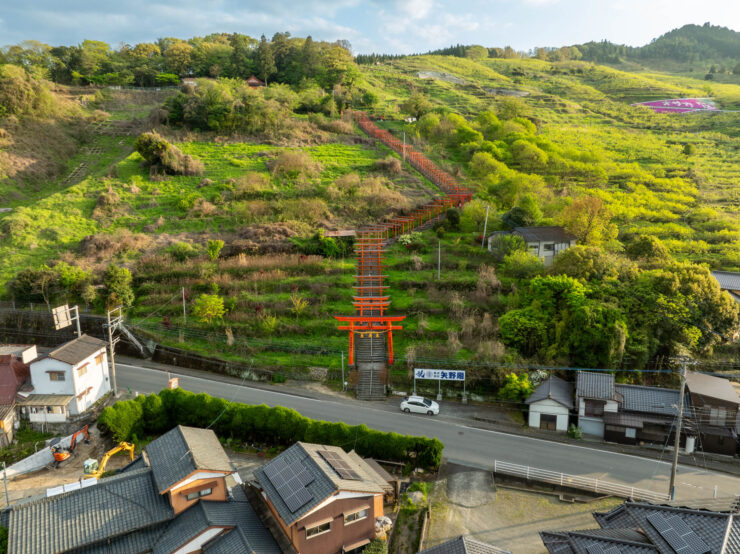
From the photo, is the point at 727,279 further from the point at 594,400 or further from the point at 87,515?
the point at 87,515

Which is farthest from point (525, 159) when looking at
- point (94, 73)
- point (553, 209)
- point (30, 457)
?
point (94, 73)

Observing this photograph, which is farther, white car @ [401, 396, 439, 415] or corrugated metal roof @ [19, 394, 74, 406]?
white car @ [401, 396, 439, 415]

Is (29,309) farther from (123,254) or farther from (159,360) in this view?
(159,360)

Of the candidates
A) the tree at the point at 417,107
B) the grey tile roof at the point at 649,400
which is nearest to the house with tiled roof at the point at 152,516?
the grey tile roof at the point at 649,400

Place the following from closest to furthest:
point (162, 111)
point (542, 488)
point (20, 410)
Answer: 1. point (542, 488)
2. point (20, 410)
3. point (162, 111)

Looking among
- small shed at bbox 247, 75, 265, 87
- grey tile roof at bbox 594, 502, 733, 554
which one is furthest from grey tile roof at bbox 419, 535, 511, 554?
A: small shed at bbox 247, 75, 265, 87

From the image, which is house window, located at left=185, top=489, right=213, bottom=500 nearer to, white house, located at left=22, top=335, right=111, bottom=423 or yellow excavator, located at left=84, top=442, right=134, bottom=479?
yellow excavator, located at left=84, top=442, right=134, bottom=479
